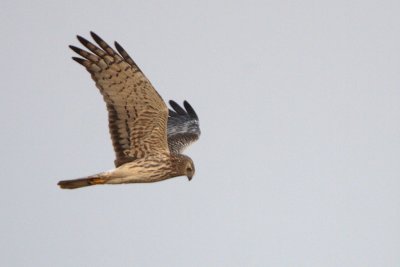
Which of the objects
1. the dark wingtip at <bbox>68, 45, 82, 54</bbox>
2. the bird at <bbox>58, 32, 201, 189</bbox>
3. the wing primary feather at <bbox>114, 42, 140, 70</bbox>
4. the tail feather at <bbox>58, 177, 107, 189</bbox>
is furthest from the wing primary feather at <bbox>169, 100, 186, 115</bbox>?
the dark wingtip at <bbox>68, 45, 82, 54</bbox>

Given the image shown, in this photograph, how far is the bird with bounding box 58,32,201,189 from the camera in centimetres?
1127

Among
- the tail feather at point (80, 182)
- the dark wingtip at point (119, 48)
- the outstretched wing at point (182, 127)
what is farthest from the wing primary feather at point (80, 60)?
the outstretched wing at point (182, 127)

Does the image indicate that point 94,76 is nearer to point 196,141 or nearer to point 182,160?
point 182,160

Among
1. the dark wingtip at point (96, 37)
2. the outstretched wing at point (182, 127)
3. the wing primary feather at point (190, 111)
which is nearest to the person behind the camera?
the dark wingtip at point (96, 37)

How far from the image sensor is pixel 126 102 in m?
11.5

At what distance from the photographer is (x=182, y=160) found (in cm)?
1198

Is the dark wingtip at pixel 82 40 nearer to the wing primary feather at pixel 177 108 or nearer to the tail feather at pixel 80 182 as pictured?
the tail feather at pixel 80 182

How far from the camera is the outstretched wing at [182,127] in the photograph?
13.9 meters

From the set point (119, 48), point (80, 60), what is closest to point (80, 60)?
point (80, 60)

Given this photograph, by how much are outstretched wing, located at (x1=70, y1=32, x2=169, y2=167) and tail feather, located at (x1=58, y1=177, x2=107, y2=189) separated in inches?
15.4

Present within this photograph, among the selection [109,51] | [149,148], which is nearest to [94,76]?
[109,51]

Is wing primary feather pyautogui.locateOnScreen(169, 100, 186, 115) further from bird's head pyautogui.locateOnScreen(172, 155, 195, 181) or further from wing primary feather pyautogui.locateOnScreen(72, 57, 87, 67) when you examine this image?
wing primary feather pyautogui.locateOnScreen(72, 57, 87, 67)

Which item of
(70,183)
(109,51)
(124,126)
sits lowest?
(70,183)

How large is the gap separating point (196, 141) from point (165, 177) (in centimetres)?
256
